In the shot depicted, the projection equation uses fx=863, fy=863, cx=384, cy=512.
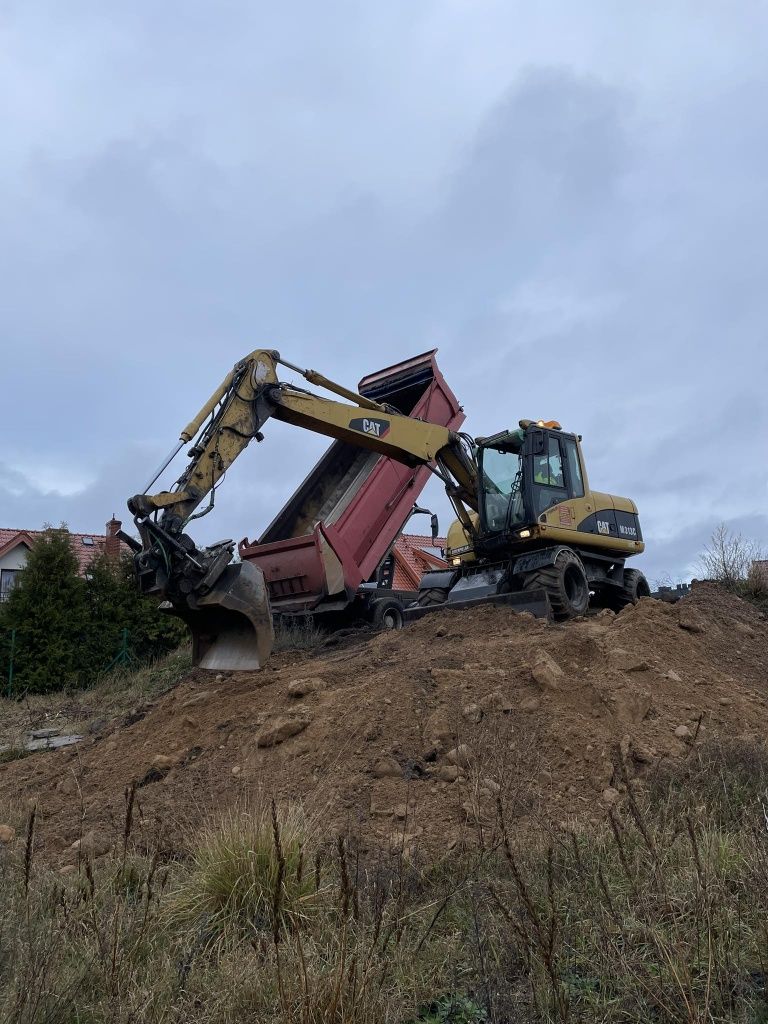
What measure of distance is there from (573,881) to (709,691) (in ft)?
12.3

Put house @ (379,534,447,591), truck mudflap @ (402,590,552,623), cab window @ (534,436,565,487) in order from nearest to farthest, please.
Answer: truck mudflap @ (402,590,552,623) → cab window @ (534,436,565,487) → house @ (379,534,447,591)

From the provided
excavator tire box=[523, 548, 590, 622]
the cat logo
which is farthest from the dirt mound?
the cat logo

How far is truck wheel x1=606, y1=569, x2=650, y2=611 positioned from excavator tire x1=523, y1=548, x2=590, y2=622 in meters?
1.87

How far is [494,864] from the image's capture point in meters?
4.03

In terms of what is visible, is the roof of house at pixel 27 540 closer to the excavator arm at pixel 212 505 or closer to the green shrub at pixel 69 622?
the green shrub at pixel 69 622

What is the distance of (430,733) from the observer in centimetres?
586

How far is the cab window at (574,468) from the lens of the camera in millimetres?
11492

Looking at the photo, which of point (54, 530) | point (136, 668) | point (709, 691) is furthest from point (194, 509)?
point (54, 530)

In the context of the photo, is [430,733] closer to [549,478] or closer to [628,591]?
[549,478]

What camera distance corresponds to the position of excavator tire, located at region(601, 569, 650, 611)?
12406 millimetres

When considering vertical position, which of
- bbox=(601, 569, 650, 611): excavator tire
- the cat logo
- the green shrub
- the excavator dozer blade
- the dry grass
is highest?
the cat logo

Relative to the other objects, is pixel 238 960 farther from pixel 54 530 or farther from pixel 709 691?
pixel 54 530

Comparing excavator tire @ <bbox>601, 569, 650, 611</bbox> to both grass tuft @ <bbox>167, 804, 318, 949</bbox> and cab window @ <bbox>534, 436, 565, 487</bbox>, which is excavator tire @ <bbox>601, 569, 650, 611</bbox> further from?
grass tuft @ <bbox>167, 804, 318, 949</bbox>

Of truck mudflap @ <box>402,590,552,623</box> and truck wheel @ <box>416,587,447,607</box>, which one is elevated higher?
truck wheel @ <box>416,587,447,607</box>
